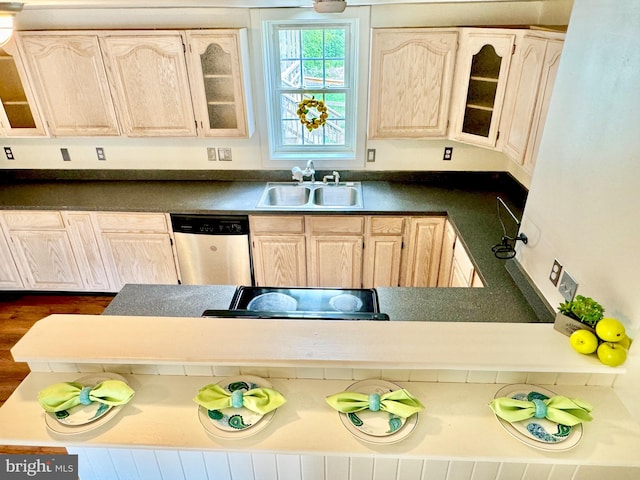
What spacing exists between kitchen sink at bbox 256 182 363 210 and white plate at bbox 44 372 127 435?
84.5 inches

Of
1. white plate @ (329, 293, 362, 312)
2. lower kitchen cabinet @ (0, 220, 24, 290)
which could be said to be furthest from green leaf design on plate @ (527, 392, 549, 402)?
lower kitchen cabinet @ (0, 220, 24, 290)

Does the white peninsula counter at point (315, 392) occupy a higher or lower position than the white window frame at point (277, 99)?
lower

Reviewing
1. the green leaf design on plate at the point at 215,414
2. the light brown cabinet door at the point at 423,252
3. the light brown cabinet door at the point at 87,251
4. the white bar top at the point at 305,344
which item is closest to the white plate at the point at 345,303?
the white bar top at the point at 305,344

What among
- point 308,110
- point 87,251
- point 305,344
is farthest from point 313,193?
point 305,344

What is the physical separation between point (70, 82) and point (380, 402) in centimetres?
299

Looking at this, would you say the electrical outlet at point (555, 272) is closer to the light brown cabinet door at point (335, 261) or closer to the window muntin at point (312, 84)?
the light brown cabinet door at point (335, 261)

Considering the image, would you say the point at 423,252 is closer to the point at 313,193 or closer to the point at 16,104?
the point at 313,193

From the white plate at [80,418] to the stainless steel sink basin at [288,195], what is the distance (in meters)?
2.17

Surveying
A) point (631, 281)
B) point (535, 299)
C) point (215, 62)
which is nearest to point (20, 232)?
point (215, 62)

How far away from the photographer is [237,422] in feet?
3.95

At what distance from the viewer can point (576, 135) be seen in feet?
5.04

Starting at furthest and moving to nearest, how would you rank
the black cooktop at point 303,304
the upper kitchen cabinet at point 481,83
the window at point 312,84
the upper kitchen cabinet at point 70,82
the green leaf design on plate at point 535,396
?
the window at point 312,84 < the upper kitchen cabinet at point 70,82 < the upper kitchen cabinet at point 481,83 < the black cooktop at point 303,304 < the green leaf design on plate at point 535,396

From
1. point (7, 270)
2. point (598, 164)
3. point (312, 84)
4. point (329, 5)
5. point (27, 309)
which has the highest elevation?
point (329, 5)

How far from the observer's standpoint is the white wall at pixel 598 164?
1.24 meters
